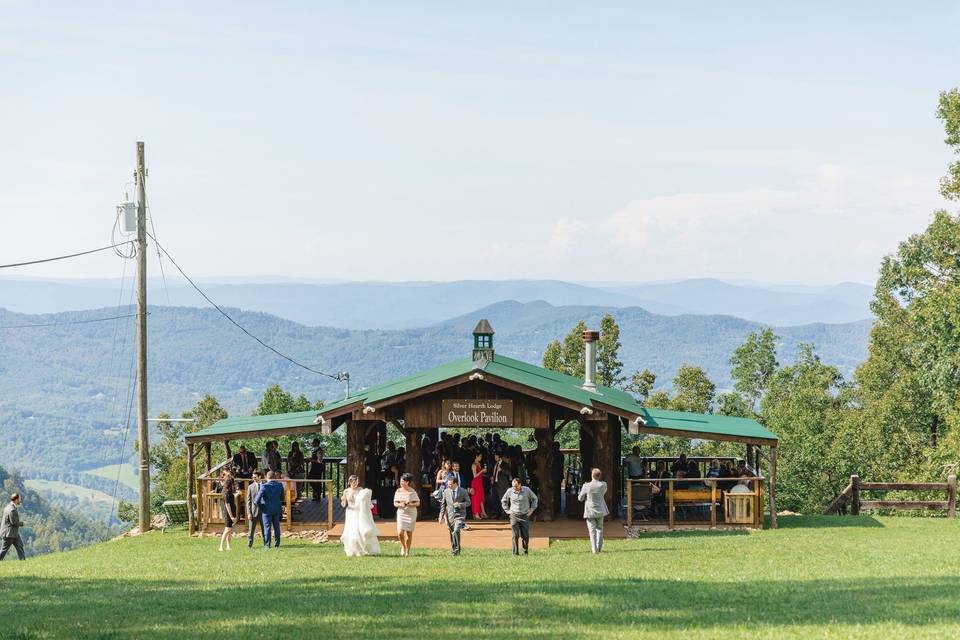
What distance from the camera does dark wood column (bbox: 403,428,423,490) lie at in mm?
25828

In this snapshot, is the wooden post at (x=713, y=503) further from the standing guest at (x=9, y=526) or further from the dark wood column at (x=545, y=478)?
the standing guest at (x=9, y=526)

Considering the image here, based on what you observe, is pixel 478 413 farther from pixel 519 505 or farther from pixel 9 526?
pixel 9 526

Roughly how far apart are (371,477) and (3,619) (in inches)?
585

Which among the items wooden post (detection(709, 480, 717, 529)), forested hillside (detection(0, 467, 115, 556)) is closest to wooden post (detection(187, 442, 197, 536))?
wooden post (detection(709, 480, 717, 529))

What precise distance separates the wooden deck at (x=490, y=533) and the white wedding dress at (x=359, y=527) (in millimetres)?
2109

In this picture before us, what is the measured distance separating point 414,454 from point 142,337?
29.5 ft

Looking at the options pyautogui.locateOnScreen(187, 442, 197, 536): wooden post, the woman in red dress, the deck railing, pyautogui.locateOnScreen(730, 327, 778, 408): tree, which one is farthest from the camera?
pyautogui.locateOnScreen(730, 327, 778, 408): tree

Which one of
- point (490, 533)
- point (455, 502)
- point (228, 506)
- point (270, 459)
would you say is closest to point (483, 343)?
point (490, 533)

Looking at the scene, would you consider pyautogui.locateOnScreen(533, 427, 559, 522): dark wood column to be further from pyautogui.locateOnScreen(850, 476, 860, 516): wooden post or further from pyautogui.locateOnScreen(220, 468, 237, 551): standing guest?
pyautogui.locateOnScreen(850, 476, 860, 516): wooden post

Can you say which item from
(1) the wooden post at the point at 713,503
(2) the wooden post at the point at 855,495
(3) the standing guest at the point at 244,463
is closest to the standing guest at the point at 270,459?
(3) the standing guest at the point at 244,463

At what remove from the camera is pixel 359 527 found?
20.8m

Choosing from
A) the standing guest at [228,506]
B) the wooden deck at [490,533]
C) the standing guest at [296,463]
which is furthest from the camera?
the standing guest at [296,463]

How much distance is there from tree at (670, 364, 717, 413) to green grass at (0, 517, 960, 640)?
5861 centimetres

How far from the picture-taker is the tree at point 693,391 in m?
80.1
